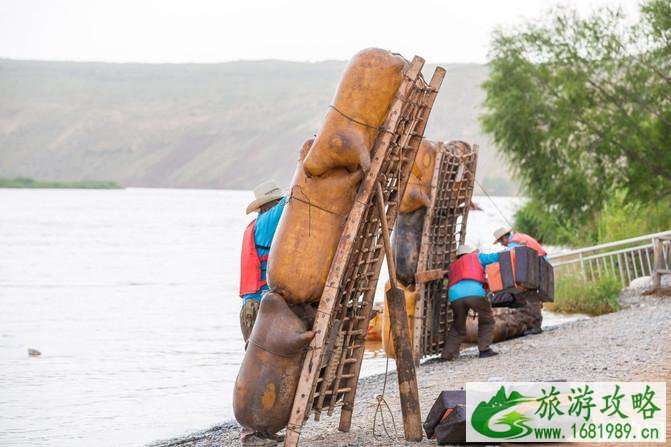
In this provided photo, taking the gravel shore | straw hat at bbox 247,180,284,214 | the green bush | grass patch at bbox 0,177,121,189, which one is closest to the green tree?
the green bush

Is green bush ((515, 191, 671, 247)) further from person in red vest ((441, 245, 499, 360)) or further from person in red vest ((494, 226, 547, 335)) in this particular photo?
person in red vest ((441, 245, 499, 360))

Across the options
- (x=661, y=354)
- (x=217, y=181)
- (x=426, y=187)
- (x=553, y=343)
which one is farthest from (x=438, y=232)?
(x=217, y=181)

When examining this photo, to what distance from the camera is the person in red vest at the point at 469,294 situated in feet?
43.3

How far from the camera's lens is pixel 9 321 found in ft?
80.0

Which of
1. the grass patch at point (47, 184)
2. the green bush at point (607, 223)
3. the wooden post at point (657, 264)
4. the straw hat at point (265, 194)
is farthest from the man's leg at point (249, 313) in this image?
the grass patch at point (47, 184)

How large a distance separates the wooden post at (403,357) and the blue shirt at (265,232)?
3.05ft

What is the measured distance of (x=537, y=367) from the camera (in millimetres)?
11438

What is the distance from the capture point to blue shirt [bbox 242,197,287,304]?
8.52 meters

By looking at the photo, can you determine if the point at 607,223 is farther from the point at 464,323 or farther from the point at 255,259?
the point at 255,259

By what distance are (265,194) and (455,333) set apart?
17.6 ft

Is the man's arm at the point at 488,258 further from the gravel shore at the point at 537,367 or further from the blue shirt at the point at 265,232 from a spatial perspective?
the blue shirt at the point at 265,232

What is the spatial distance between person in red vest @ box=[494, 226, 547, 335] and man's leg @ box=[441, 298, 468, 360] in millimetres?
1214

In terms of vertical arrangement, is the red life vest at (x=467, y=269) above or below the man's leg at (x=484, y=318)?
above

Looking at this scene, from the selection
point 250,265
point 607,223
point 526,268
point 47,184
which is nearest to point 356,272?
point 250,265
